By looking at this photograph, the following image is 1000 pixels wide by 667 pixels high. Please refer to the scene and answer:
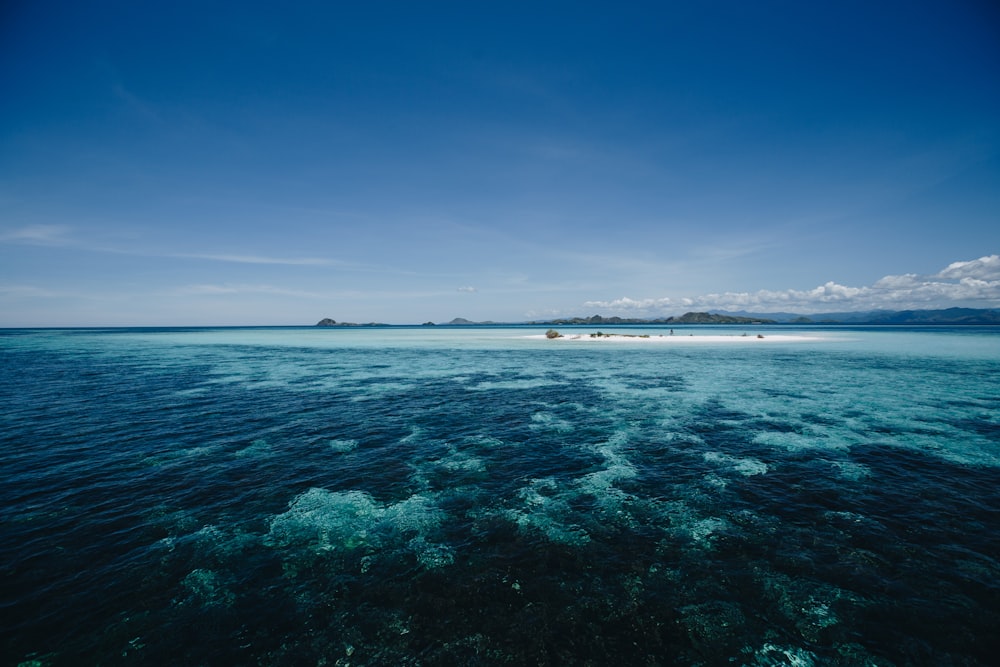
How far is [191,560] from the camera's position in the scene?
10.1 meters

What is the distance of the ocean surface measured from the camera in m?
7.64

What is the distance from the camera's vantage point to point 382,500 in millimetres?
13531

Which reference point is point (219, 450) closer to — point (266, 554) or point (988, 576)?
point (266, 554)

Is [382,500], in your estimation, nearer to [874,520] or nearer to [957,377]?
[874,520]

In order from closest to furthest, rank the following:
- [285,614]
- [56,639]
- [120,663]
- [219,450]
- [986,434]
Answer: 1. [120,663]
2. [56,639]
3. [285,614]
4. [219,450]
5. [986,434]

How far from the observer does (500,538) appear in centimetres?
1105

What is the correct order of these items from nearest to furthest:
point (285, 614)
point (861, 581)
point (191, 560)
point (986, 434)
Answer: point (285, 614) < point (861, 581) < point (191, 560) < point (986, 434)

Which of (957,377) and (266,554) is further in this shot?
(957,377)

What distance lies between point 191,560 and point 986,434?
3553 centimetres

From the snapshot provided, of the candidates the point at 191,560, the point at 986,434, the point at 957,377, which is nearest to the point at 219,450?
the point at 191,560

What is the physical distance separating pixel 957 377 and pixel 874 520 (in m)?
44.6

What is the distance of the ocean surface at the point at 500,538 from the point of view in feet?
25.1

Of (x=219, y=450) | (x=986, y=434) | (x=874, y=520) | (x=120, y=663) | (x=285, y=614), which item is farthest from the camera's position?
(x=986, y=434)

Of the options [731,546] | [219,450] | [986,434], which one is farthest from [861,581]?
[219,450]
